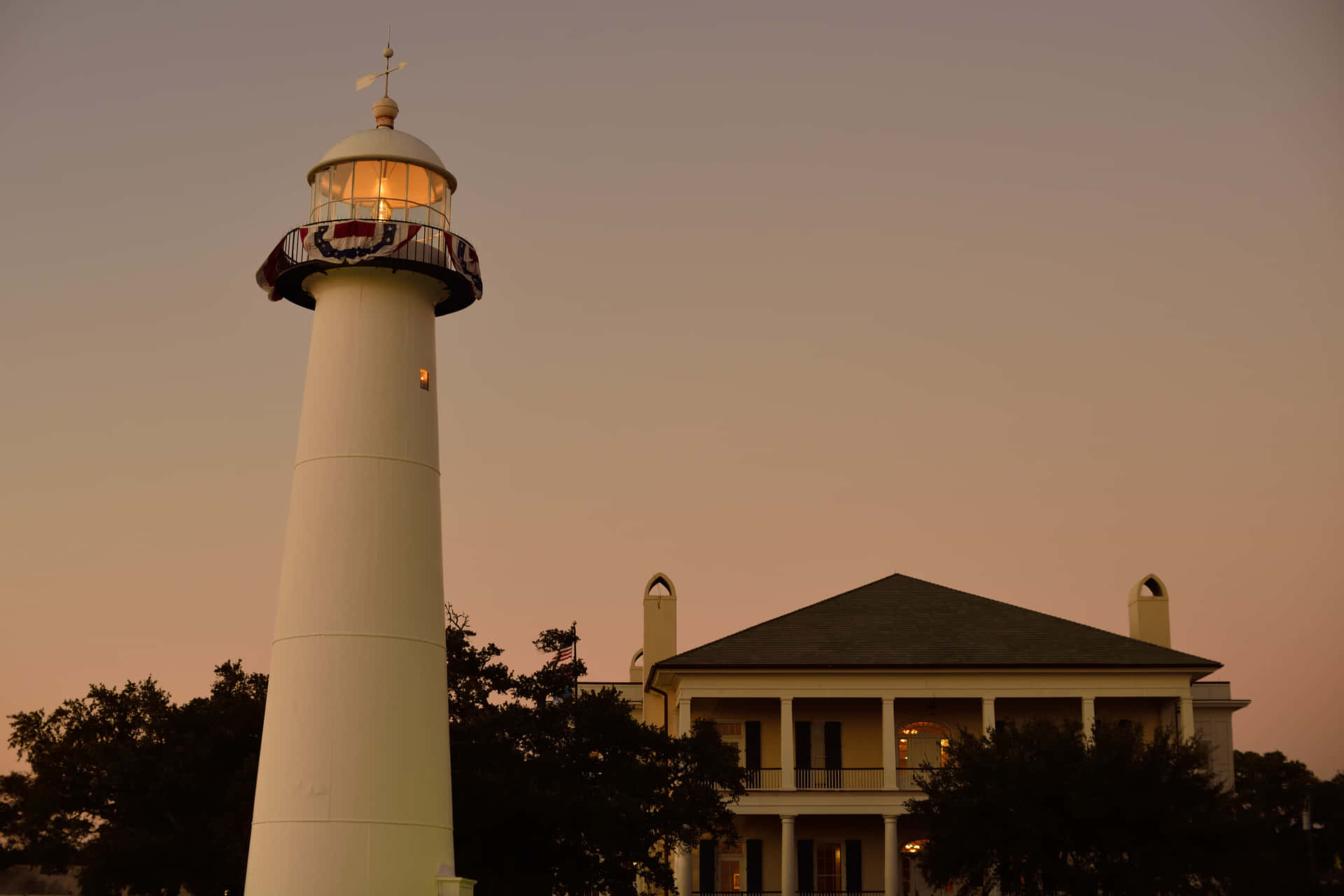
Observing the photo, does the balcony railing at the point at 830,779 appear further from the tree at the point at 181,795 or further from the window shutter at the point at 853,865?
the tree at the point at 181,795

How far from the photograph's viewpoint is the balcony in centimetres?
2270

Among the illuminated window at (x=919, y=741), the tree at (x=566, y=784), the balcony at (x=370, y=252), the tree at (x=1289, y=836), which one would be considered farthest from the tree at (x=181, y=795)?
the illuminated window at (x=919, y=741)

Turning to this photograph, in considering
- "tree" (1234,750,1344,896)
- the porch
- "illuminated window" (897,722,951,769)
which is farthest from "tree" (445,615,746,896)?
"illuminated window" (897,722,951,769)

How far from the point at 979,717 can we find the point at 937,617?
138 inches

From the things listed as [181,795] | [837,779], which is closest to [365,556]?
[181,795]

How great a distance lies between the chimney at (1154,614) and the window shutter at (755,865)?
48.0 ft

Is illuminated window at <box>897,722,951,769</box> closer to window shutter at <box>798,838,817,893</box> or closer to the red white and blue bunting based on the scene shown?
window shutter at <box>798,838,817,893</box>

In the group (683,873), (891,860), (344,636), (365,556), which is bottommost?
(683,873)

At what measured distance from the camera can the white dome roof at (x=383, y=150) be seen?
76.8 feet

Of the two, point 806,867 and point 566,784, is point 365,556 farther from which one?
A: point 806,867

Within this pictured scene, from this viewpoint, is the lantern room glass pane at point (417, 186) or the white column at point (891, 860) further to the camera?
the white column at point (891, 860)

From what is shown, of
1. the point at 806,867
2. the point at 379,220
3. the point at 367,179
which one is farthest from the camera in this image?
the point at 806,867

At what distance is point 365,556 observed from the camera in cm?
2239

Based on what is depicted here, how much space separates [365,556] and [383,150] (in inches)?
237
